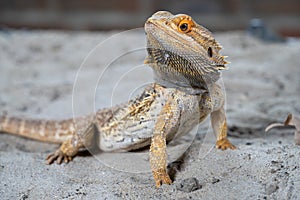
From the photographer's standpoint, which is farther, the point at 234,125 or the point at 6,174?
the point at 234,125

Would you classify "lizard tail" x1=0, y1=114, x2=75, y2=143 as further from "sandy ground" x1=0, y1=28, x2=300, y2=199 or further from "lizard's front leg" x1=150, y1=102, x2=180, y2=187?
"lizard's front leg" x1=150, y1=102, x2=180, y2=187

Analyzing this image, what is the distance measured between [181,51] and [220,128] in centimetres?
63

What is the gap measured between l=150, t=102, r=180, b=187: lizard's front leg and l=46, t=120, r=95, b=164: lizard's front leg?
0.61 metres

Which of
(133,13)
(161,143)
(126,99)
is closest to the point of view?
(161,143)

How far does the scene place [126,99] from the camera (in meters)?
3.56

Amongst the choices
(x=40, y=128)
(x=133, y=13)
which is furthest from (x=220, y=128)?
(x=133, y=13)

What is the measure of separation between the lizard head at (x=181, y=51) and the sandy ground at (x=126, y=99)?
45 cm

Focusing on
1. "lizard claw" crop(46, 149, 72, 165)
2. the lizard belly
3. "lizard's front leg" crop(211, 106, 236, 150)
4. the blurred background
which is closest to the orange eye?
the lizard belly

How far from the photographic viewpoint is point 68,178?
7.16 ft

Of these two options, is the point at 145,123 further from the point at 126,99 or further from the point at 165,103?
the point at 126,99

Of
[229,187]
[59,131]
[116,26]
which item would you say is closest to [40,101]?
[59,131]

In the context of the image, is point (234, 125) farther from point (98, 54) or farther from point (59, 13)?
point (59, 13)

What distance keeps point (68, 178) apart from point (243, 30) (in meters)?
4.62

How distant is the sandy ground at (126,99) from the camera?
6.34ft
